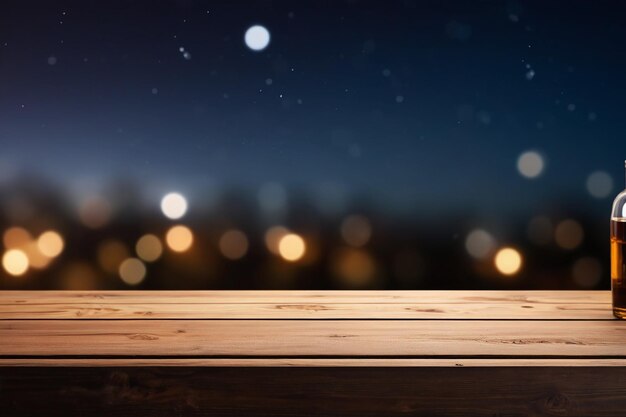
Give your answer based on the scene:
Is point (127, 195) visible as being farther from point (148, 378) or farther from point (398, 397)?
point (398, 397)

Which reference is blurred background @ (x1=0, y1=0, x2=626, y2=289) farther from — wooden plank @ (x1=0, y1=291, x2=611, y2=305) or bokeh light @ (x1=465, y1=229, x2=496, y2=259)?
wooden plank @ (x1=0, y1=291, x2=611, y2=305)

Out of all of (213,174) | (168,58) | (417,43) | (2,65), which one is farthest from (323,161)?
(2,65)

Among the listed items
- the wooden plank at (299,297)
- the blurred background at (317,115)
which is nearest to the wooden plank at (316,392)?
the wooden plank at (299,297)

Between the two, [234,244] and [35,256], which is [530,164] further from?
[35,256]

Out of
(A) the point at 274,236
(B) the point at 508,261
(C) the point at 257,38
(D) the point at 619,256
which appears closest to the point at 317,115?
(C) the point at 257,38

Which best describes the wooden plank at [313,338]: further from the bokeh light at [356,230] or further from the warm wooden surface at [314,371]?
the bokeh light at [356,230]
